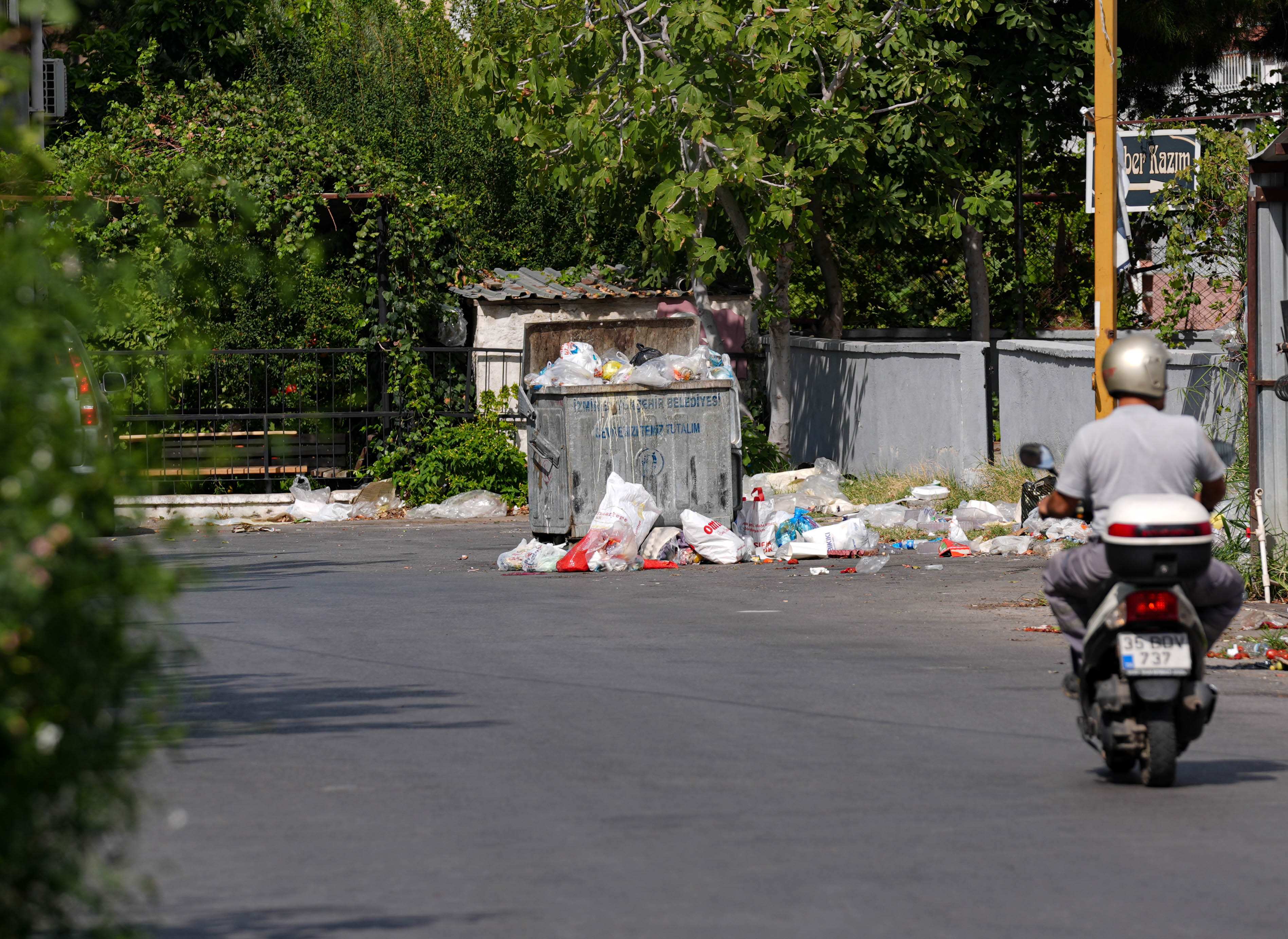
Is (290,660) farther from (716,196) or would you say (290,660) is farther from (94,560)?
(716,196)

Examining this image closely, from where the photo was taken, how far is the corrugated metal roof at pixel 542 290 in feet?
77.0

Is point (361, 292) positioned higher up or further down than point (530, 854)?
higher up

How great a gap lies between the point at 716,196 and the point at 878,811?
16.6 m

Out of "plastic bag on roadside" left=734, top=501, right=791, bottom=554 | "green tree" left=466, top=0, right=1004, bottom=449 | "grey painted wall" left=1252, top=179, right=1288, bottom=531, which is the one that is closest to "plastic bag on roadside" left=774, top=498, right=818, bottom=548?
"plastic bag on roadside" left=734, top=501, right=791, bottom=554

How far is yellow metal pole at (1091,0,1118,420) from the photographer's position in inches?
456

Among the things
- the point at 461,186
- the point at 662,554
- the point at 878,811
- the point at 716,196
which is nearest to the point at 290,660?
the point at 878,811

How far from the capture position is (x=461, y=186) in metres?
29.5

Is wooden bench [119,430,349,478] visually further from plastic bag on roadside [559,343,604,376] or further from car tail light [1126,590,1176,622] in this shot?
car tail light [1126,590,1176,622]

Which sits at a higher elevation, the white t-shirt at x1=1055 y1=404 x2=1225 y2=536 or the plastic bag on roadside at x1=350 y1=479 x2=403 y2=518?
the white t-shirt at x1=1055 y1=404 x2=1225 y2=536

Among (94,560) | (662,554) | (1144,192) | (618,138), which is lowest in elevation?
(662,554)

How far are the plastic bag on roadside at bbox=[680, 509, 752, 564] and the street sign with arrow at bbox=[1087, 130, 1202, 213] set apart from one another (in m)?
4.07

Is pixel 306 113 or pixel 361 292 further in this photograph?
pixel 306 113

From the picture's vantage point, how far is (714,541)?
15.0m

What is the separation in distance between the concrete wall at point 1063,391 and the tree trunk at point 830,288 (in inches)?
187
